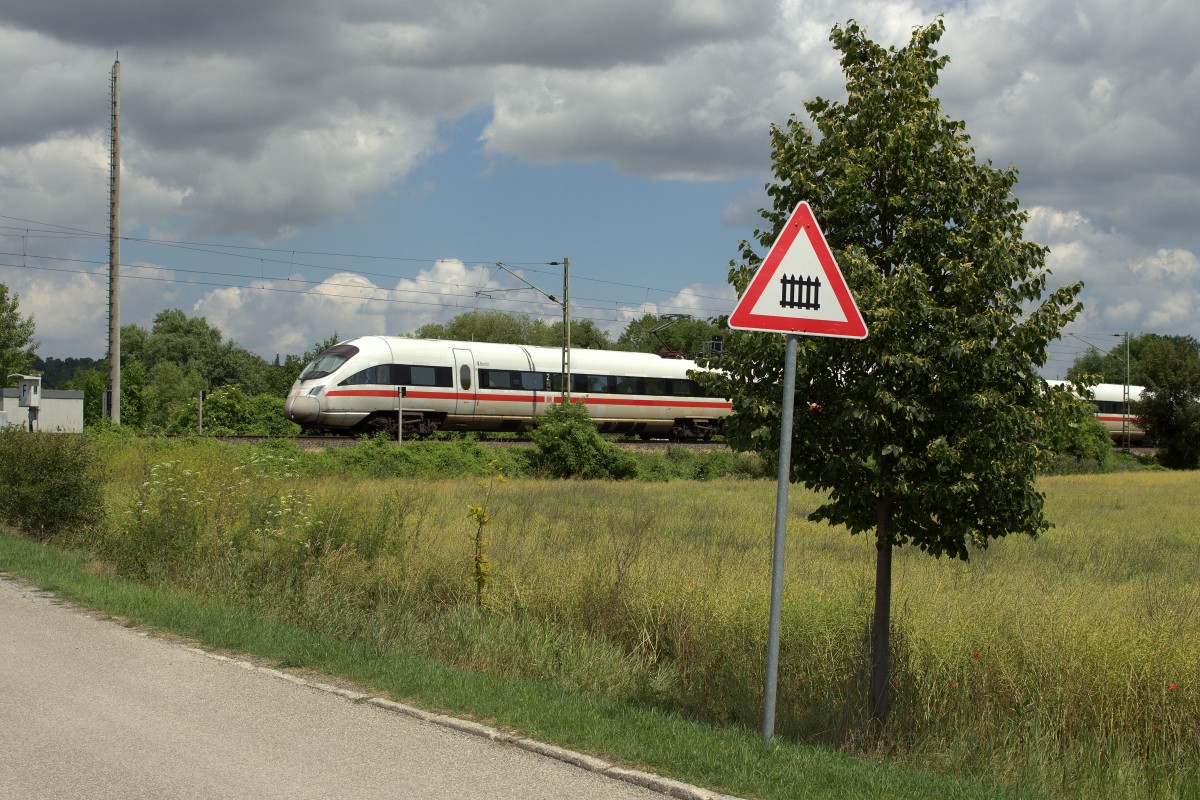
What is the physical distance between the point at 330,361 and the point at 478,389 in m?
5.18

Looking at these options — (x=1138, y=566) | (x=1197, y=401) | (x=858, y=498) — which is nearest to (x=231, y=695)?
(x=858, y=498)

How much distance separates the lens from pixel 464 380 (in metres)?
36.0

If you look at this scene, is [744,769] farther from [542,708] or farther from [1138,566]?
[1138,566]

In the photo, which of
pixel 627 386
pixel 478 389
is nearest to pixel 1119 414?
pixel 627 386

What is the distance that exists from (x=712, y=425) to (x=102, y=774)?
40290 mm

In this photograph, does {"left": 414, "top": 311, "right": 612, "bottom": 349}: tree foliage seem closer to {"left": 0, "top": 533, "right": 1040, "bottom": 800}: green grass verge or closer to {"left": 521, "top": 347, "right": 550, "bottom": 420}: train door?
{"left": 521, "top": 347, "right": 550, "bottom": 420}: train door

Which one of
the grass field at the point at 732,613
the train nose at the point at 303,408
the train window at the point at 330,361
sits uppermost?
the train window at the point at 330,361

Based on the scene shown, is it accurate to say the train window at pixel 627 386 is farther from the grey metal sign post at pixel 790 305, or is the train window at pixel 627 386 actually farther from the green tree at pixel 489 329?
the green tree at pixel 489 329

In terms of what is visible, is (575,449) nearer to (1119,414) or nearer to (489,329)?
(1119,414)

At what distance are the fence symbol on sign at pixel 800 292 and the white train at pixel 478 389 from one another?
83.1 ft

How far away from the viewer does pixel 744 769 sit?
561 centimetres

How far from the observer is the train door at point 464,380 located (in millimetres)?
35750

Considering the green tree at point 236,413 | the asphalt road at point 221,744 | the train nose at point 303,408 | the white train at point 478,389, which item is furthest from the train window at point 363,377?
the asphalt road at point 221,744

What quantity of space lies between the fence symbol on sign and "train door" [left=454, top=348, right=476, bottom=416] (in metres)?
30.0
